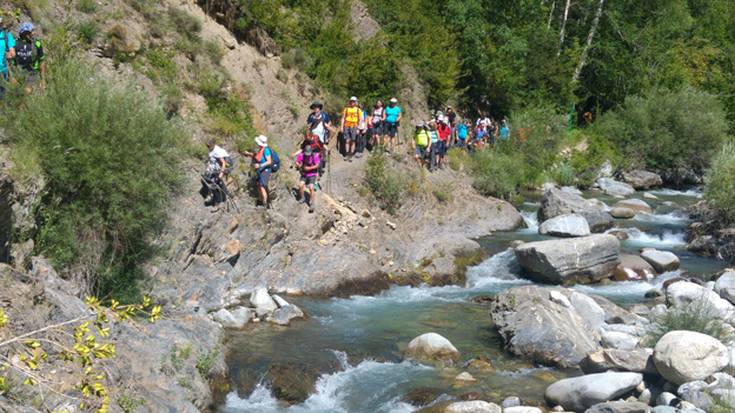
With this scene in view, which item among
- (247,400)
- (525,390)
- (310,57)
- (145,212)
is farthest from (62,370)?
(310,57)

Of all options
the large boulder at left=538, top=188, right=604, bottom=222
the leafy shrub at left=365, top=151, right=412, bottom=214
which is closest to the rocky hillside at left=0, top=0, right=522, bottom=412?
the leafy shrub at left=365, top=151, right=412, bottom=214

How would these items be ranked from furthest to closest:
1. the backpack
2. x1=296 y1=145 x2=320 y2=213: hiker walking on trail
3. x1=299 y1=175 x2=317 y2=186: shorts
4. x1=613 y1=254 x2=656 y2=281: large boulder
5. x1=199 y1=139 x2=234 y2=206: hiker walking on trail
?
x1=613 y1=254 x2=656 y2=281: large boulder < x1=299 y1=175 x2=317 y2=186: shorts < x1=296 y1=145 x2=320 y2=213: hiker walking on trail < the backpack < x1=199 y1=139 x2=234 y2=206: hiker walking on trail

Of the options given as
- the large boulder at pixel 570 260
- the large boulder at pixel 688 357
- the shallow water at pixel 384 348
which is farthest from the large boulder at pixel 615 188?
the large boulder at pixel 688 357

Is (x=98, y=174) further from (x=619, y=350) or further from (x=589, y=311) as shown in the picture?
(x=589, y=311)

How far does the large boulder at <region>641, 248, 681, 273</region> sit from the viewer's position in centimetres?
2050

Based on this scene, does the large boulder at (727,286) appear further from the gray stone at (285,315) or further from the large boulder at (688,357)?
the gray stone at (285,315)

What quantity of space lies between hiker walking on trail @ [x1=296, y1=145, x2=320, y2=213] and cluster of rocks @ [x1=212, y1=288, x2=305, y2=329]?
Result: 4.02m

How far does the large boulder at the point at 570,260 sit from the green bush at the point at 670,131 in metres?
17.9

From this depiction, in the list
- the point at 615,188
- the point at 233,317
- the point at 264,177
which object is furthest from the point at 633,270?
the point at 615,188

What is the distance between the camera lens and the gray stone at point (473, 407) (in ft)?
37.9

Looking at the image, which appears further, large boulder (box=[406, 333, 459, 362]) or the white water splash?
large boulder (box=[406, 333, 459, 362])

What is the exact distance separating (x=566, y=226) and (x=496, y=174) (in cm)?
422

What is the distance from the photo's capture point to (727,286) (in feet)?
57.2

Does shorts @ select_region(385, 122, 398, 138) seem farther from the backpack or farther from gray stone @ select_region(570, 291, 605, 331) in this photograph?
gray stone @ select_region(570, 291, 605, 331)
